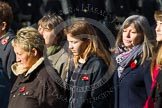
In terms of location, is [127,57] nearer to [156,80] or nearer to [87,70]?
[87,70]

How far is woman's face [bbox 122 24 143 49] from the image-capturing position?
18.7 ft

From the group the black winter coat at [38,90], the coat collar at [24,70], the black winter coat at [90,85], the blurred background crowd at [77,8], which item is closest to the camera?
the black winter coat at [38,90]

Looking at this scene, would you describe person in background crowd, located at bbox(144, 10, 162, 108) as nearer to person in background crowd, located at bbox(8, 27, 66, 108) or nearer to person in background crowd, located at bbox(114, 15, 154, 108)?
person in background crowd, located at bbox(114, 15, 154, 108)

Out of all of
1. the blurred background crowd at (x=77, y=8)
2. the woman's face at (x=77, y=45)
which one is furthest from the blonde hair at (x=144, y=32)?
the blurred background crowd at (x=77, y=8)

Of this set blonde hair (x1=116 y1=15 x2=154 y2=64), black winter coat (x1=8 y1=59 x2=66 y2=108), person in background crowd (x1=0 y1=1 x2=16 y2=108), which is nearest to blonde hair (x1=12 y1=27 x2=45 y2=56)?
black winter coat (x1=8 y1=59 x2=66 y2=108)

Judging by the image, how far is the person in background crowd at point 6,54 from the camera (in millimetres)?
5461

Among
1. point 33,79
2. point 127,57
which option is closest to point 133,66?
point 127,57

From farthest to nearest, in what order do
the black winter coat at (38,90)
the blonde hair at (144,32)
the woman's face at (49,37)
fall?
1. the woman's face at (49,37)
2. the blonde hair at (144,32)
3. the black winter coat at (38,90)

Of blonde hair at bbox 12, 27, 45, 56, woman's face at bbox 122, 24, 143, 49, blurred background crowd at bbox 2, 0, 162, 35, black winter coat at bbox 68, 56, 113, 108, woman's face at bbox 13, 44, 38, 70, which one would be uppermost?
blonde hair at bbox 12, 27, 45, 56

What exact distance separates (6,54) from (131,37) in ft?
3.81

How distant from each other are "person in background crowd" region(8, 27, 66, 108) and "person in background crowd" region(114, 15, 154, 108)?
2.29ft

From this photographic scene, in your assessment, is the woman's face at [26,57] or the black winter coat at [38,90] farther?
the woman's face at [26,57]

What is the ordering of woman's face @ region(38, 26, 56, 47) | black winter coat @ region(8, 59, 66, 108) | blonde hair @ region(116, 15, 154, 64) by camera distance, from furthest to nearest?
woman's face @ region(38, 26, 56, 47) → blonde hair @ region(116, 15, 154, 64) → black winter coat @ region(8, 59, 66, 108)

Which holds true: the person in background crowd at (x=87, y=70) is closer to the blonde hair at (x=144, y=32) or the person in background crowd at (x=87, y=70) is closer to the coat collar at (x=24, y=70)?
the blonde hair at (x=144, y=32)
